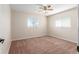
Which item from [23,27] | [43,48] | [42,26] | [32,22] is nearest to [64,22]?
[42,26]

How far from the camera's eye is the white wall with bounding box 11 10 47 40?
4354 mm

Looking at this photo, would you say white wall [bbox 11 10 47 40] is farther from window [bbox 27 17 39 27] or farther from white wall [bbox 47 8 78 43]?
white wall [bbox 47 8 78 43]

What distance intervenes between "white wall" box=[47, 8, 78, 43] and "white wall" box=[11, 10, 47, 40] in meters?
0.51

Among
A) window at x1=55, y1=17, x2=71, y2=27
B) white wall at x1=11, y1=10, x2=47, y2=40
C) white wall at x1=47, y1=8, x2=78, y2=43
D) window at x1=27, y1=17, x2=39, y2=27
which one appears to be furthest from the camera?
window at x1=27, y1=17, x2=39, y2=27

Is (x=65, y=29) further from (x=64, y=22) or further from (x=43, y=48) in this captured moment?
(x=43, y=48)

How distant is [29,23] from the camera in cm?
504

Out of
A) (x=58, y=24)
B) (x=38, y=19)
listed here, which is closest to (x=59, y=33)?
(x=58, y=24)

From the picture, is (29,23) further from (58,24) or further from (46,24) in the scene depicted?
(58,24)

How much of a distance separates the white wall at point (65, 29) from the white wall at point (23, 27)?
0.51m

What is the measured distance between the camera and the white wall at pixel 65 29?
3725 millimetres

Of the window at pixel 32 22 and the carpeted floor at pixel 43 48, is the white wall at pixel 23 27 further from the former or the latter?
the carpeted floor at pixel 43 48

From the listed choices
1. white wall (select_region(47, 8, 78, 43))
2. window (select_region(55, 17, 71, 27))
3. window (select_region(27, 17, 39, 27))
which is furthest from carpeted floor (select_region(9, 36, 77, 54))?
window (select_region(27, 17, 39, 27))
